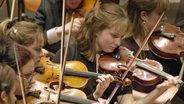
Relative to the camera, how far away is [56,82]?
1.48 meters

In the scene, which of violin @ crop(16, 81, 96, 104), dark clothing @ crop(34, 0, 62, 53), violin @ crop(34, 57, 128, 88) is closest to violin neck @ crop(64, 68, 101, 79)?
violin @ crop(34, 57, 128, 88)

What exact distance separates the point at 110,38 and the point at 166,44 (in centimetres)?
38

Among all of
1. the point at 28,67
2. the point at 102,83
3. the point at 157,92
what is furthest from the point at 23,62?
the point at 157,92

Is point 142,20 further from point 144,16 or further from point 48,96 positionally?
point 48,96

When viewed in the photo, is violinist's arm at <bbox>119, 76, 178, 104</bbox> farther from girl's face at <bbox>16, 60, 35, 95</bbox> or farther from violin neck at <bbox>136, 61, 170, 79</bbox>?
girl's face at <bbox>16, 60, 35, 95</bbox>

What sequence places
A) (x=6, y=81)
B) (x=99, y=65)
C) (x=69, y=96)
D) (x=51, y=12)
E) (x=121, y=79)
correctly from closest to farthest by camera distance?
(x=6, y=81) → (x=69, y=96) → (x=121, y=79) → (x=99, y=65) → (x=51, y=12)

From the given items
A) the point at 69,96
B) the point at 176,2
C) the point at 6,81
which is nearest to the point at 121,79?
the point at 69,96

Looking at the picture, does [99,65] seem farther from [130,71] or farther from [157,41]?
[157,41]

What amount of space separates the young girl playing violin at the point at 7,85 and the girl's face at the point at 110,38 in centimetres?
62

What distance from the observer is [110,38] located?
1.56m

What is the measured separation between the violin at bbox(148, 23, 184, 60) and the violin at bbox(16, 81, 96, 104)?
55 centimetres

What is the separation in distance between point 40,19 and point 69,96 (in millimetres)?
754

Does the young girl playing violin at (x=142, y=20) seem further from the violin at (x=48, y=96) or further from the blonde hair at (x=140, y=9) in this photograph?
the violin at (x=48, y=96)

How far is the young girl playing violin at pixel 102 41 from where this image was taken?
5.13ft
